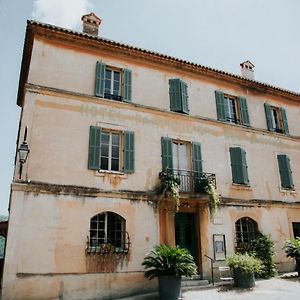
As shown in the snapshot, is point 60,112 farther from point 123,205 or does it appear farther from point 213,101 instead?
point 213,101

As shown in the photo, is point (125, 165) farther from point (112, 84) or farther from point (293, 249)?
point (293, 249)

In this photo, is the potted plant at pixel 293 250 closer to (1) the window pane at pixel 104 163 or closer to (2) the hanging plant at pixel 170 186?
(2) the hanging plant at pixel 170 186

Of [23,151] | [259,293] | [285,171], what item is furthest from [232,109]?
[23,151]

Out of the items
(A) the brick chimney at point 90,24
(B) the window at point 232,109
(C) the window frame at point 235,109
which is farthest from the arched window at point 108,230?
(A) the brick chimney at point 90,24

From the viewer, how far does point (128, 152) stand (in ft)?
39.1

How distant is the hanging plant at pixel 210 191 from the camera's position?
483 inches

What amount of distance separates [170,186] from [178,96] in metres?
4.48

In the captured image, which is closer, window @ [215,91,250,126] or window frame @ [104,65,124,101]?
window frame @ [104,65,124,101]

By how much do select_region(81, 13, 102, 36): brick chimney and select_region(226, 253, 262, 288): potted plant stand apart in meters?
11.5

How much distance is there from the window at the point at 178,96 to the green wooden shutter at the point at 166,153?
165 centimetres

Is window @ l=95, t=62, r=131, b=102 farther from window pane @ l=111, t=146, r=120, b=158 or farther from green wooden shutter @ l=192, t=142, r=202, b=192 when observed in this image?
green wooden shutter @ l=192, t=142, r=202, b=192

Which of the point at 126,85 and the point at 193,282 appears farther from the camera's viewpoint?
the point at 126,85

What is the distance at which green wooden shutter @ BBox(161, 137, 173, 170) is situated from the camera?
12492 millimetres

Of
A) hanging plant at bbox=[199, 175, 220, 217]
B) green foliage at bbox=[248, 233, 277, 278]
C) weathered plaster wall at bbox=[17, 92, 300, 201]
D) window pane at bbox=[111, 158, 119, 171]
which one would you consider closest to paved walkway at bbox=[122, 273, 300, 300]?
green foliage at bbox=[248, 233, 277, 278]
